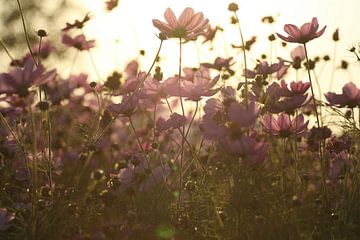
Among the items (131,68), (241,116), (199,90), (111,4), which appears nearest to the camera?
(241,116)

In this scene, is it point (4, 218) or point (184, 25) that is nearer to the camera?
point (4, 218)

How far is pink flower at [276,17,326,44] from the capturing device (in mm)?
2127

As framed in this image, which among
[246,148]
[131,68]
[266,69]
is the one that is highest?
[131,68]

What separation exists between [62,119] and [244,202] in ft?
9.70

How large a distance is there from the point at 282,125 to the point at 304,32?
350mm

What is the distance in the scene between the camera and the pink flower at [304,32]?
6.98 feet

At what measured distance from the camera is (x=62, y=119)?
15.3 feet

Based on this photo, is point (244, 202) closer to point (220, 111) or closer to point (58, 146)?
point (220, 111)

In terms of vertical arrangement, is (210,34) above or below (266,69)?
above

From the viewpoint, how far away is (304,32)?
7.00 feet

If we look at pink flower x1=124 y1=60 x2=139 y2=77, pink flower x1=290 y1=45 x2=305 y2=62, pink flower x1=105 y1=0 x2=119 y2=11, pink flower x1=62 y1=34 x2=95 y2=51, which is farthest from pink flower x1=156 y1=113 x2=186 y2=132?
pink flower x1=124 y1=60 x2=139 y2=77

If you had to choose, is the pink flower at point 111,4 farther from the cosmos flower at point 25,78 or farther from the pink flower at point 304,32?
the cosmos flower at point 25,78

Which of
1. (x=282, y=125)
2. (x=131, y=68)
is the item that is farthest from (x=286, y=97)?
(x=131, y=68)

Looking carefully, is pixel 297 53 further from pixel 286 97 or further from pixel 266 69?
pixel 286 97
